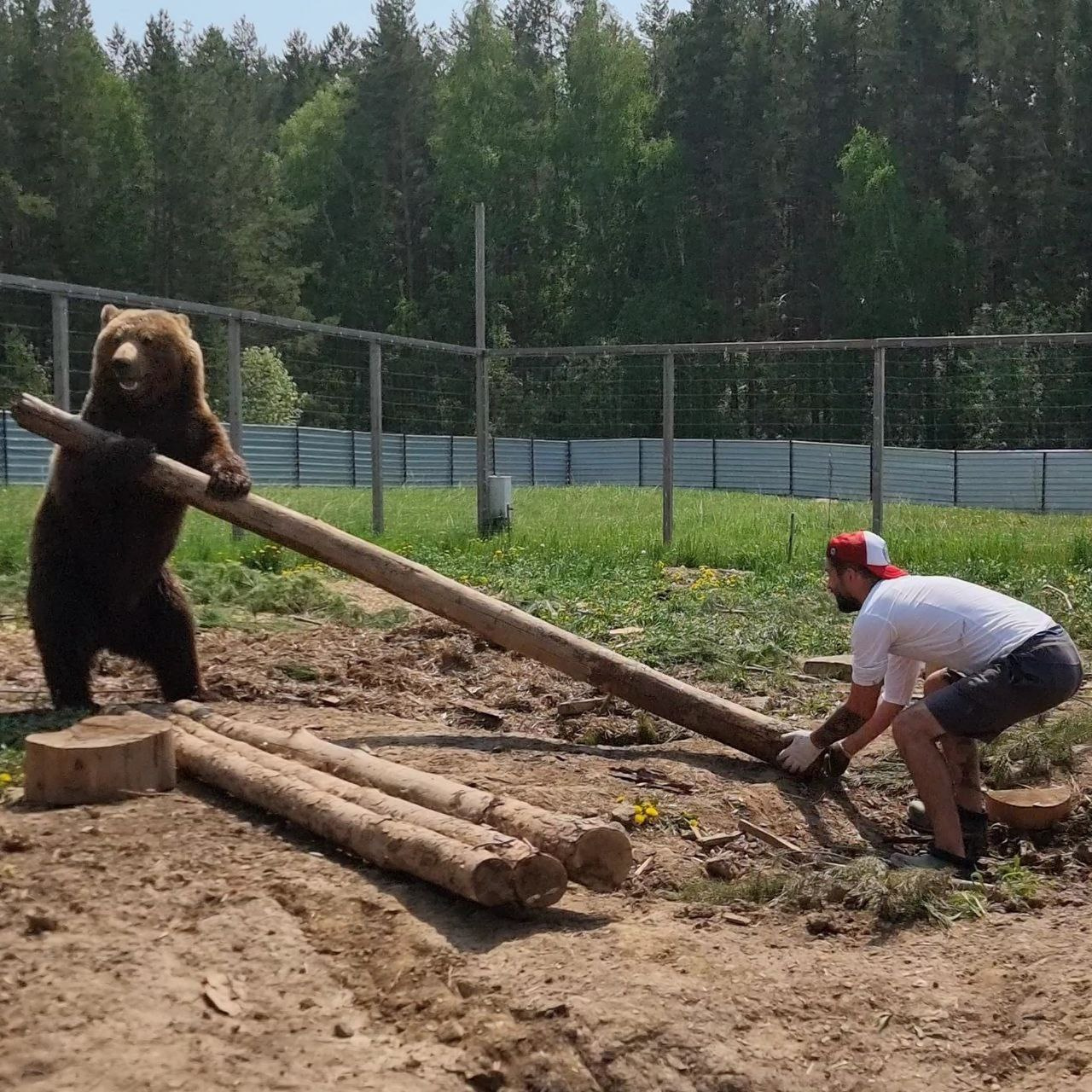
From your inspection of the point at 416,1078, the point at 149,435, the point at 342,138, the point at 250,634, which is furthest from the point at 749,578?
the point at 342,138

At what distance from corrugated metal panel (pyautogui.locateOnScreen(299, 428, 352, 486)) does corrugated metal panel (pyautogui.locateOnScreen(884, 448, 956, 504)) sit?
951 cm

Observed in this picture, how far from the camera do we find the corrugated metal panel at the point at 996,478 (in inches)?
830

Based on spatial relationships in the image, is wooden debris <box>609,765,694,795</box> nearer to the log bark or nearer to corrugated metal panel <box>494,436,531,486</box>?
the log bark

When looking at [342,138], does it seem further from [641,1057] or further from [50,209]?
[641,1057]

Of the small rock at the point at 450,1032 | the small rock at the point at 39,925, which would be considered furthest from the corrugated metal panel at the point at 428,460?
the small rock at the point at 450,1032

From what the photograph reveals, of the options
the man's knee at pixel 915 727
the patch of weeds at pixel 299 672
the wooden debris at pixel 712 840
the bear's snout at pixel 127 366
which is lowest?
the wooden debris at pixel 712 840

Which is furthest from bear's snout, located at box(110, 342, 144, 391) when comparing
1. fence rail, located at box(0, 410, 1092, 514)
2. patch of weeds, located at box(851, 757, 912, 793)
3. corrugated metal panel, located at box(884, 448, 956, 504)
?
corrugated metal panel, located at box(884, 448, 956, 504)

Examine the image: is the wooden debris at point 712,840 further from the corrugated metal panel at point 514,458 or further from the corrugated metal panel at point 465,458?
the corrugated metal panel at point 514,458

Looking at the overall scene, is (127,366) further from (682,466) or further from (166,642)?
(682,466)

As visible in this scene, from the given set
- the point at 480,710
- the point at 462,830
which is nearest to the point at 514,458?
the point at 480,710

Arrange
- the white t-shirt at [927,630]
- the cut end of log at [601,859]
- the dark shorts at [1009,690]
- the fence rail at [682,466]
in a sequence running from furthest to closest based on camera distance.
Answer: the fence rail at [682,466]
the white t-shirt at [927,630]
the dark shorts at [1009,690]
the cut end of log at [601,859]

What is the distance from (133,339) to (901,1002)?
16.6 ft

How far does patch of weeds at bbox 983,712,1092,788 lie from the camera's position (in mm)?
6289

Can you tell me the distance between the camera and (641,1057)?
3.49m
